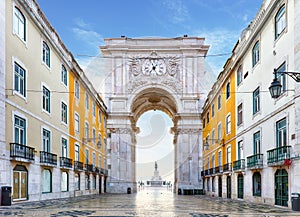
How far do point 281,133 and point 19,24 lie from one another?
44.9 ft

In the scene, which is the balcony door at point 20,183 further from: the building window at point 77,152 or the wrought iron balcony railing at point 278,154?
the wrought iron balcony railing at point 278,154

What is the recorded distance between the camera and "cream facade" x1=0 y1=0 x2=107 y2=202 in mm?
17953

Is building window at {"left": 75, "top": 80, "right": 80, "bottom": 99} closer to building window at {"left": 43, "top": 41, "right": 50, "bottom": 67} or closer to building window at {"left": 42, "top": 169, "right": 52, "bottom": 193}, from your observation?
building window at {"left": 43, "top": 41, "right": 50, "bottom": 67}

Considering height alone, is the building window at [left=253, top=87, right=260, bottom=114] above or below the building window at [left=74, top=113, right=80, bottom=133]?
above

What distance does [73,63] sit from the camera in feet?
99.1

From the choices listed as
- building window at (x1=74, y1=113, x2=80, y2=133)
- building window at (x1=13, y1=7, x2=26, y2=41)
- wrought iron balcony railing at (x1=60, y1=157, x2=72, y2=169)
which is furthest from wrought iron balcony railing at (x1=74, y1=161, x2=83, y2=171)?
building window at (x1=13, y1=7, x2=26, y2=41)

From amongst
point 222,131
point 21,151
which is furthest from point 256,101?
point 21,151

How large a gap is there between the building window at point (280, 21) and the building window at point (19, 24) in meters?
12.4

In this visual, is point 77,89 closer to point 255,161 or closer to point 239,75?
point 239,75

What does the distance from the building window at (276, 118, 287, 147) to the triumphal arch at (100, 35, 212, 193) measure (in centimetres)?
2927

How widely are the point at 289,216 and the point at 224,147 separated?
60.7ft

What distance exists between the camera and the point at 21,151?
18594 mm

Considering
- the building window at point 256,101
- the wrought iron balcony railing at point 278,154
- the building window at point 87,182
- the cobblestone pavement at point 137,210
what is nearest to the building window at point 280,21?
the building window at point 256,101

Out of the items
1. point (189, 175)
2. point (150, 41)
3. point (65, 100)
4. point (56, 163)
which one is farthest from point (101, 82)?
point (56, 163)
